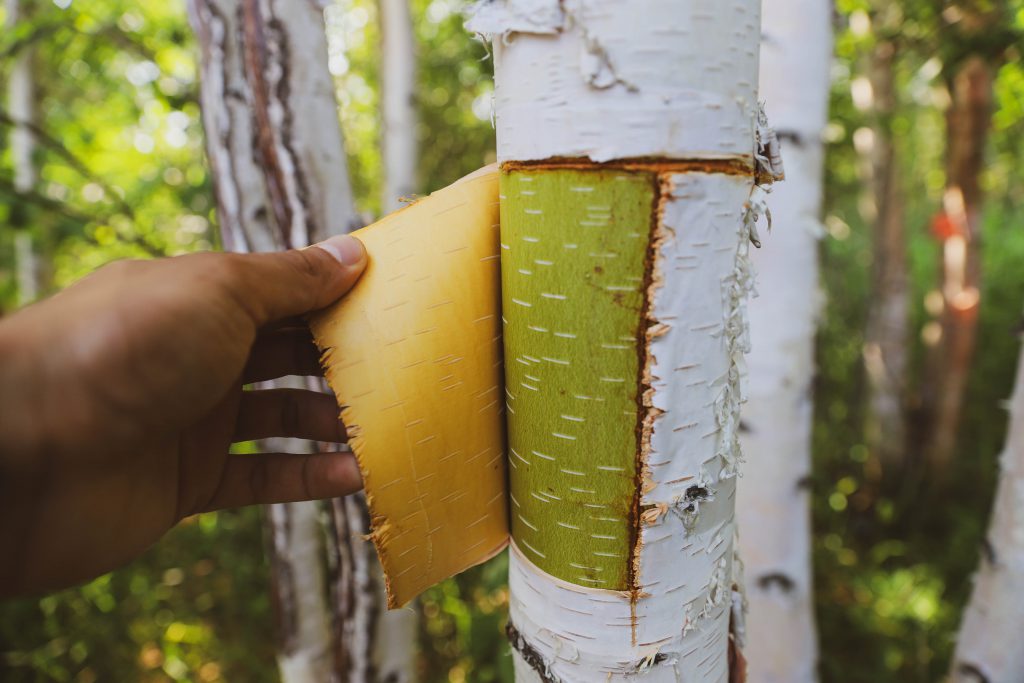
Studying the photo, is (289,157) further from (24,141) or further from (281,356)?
(24,141)

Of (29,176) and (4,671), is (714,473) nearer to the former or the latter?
(4,671)

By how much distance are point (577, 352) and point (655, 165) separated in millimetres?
165

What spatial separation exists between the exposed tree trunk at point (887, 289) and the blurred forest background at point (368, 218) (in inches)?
2.2

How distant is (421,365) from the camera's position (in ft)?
1.93

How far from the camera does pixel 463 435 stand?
620 millimetres

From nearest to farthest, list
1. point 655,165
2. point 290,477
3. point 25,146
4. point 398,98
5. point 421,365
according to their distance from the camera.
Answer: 1. point 655,165
2. point 421,365
3. point 290,477
4. point 398,98
5. point 25,146

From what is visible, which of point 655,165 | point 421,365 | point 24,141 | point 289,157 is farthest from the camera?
point 24,141

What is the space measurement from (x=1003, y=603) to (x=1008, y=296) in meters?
5.84

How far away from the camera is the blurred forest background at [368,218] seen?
87.2 inches

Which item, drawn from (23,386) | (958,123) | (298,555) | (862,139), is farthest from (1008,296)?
(23,386)

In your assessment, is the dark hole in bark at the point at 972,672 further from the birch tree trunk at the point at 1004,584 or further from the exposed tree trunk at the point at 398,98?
the exposed tree trunk at the point at 398,98

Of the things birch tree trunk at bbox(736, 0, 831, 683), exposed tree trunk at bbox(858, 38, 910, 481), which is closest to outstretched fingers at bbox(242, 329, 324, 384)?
birch tree trunk at bbox(736, 0, 831, 683)

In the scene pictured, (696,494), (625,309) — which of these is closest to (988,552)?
(696,494)

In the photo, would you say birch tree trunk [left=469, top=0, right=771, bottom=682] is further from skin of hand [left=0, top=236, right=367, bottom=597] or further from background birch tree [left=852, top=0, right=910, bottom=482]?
background birch tree [left=852, top=0, right=910, bottom=482]
